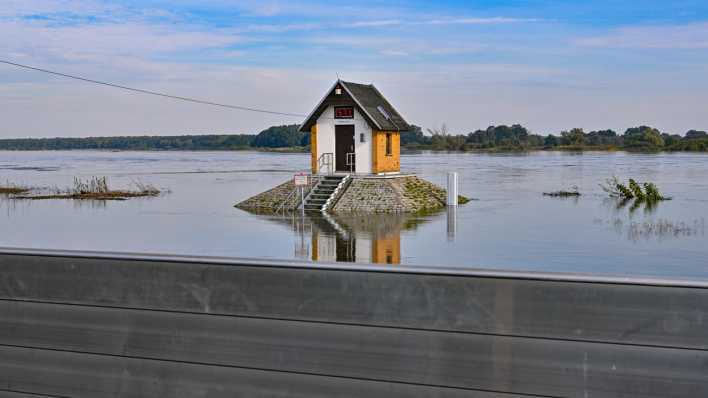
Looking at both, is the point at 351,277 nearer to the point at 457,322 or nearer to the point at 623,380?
the point at 457,322

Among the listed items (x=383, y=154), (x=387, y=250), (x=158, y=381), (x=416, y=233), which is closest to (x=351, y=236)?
(x=416, y=233)

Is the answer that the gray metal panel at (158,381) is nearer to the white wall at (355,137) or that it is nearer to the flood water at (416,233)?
the flood water at (416,233)

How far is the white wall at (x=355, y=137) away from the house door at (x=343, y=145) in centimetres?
15

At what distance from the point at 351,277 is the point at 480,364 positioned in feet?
1.92

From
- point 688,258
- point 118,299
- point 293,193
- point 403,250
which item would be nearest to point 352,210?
point 293,193

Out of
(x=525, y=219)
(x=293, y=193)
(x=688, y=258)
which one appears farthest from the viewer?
(x=293, y=193)

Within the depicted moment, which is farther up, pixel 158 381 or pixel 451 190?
pixel 158 381

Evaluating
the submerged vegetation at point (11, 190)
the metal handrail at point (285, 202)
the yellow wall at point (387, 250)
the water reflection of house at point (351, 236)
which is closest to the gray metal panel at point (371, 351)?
the water reflection of house at point (351, 236)

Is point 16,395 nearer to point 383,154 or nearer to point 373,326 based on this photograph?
point 373,326

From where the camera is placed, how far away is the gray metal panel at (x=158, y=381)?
3.10 m

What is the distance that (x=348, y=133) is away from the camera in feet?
127

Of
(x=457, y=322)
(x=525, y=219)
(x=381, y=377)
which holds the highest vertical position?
(x=457, y=322)

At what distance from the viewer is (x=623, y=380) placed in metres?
2.81

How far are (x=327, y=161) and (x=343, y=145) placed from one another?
3.57 ft
